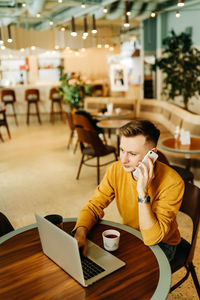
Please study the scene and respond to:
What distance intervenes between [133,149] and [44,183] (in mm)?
3292

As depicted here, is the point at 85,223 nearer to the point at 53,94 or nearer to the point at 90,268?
the point at 90,268

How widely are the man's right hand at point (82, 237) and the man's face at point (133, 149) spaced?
384 mm

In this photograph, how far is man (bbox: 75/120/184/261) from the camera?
137 cm

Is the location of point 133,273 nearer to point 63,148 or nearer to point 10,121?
point 63,148

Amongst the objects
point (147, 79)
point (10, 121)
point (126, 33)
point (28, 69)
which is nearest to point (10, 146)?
point (10, 121)

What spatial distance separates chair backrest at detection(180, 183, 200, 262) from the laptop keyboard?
654 mm

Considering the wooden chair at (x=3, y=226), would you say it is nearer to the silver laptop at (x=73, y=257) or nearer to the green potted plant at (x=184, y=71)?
the silver laptop at (x=73, y=257)

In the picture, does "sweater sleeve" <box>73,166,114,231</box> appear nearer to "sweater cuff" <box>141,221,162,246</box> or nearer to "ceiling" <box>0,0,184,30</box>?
"sweater cuff" <box>141,221,162,246</box>

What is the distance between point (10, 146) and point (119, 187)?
5800mm

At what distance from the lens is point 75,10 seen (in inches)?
326

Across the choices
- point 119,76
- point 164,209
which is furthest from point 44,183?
point 119,76

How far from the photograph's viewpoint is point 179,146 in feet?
11.7

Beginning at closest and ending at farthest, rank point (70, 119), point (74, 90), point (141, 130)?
point (141, 130) < point (70, 119) < point (74, 90)

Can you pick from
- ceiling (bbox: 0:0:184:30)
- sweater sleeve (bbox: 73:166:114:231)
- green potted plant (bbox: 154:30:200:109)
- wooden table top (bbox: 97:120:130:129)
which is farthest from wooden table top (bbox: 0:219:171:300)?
ceiling (bbox: 0:0:184:30)
